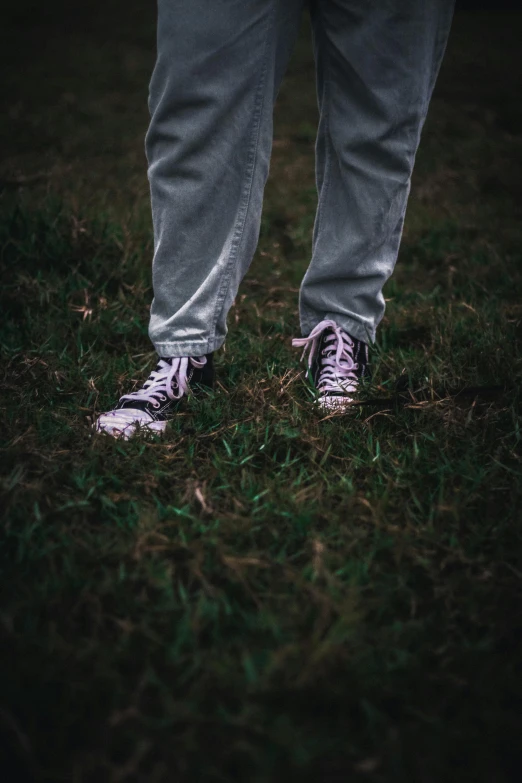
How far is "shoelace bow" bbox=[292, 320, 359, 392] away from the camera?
4.83 ft

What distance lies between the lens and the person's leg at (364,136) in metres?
1.33

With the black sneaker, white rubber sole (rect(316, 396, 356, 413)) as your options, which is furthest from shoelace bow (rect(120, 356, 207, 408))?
white rubber sole (rect(316, 396, 356, 413))

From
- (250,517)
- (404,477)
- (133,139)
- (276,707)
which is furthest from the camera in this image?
(133,139)

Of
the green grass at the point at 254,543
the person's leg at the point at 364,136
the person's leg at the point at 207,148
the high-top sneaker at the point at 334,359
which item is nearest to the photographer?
the green grass at the point at 254,543

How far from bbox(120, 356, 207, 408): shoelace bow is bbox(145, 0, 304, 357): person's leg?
0.02 meters

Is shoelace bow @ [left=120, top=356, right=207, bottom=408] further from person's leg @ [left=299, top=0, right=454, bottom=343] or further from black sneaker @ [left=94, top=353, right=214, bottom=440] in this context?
person's leg @ [left=299, top=0, right=454, bottom=343]

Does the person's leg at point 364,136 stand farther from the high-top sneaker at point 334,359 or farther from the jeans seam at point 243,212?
the jeans seam at point 243,212

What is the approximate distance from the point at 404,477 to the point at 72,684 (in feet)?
2.21

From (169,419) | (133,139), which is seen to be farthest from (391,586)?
(133,139)

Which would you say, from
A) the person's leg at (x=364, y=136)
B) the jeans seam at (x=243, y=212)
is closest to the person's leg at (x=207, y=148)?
the jeans seam at (x=243, y=212)

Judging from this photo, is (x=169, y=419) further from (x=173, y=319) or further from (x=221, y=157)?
(x=221, y=157)

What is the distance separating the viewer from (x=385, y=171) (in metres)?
1.45

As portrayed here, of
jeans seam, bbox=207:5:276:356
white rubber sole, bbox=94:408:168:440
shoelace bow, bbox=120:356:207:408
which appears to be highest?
jeans seam, bbox=207:5:276:356

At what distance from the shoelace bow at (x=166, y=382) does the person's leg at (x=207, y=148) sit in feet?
0.08
